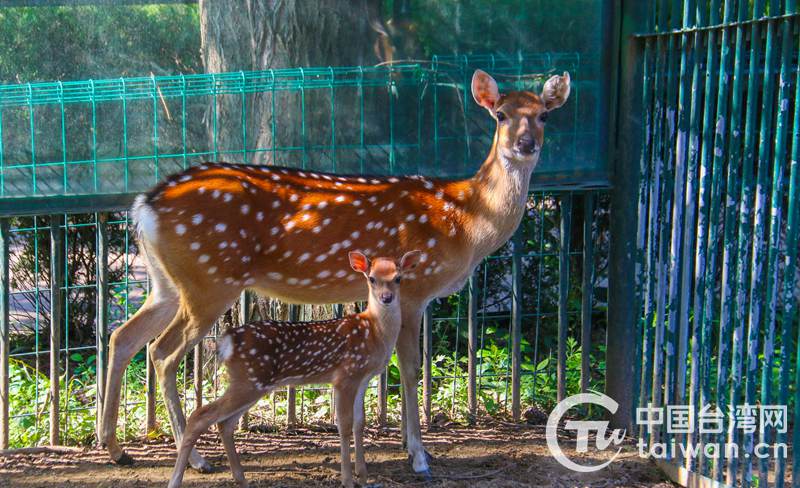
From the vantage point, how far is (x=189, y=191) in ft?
18.6

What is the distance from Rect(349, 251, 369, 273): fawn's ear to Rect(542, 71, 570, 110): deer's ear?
56.4 inches

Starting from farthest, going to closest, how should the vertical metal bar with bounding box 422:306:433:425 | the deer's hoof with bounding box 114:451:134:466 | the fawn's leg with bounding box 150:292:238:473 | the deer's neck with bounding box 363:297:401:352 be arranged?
the vertical metal bar with bounding box 422:306:433:425, the deer's hoof with bounding box 114:451:134:466, the fawn's leg with bounding box 150:292:238:473, the deer's neck with bounding box 363:297:401:352

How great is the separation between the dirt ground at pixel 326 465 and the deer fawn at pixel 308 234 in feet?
0.58

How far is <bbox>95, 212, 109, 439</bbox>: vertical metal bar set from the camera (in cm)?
621

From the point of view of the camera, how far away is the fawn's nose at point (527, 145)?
568cm

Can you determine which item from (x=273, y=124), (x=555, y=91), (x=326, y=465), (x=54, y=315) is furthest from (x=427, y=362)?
(x=54, y=315)

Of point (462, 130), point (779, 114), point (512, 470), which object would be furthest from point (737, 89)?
point (512, 470)

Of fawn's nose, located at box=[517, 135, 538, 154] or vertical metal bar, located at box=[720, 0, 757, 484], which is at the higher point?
fawn's nose, located at box=[517, 135, 538, 154]

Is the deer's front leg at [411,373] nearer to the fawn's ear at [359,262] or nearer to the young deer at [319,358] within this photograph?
the young deer at [319,358]

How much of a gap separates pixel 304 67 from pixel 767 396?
342 cm

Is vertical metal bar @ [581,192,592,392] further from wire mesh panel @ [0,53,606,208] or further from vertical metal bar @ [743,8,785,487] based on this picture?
vertical metal bar @ [743,8,785,487]

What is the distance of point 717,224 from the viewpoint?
5.51 meters

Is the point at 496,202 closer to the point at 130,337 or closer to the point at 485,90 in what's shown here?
the point at 485,90

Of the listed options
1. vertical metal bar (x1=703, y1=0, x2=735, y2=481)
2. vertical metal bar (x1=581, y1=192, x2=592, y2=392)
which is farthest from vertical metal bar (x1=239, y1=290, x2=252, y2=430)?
vertical metal bar (x1=703, y1=0, x2=735, y2=481)
